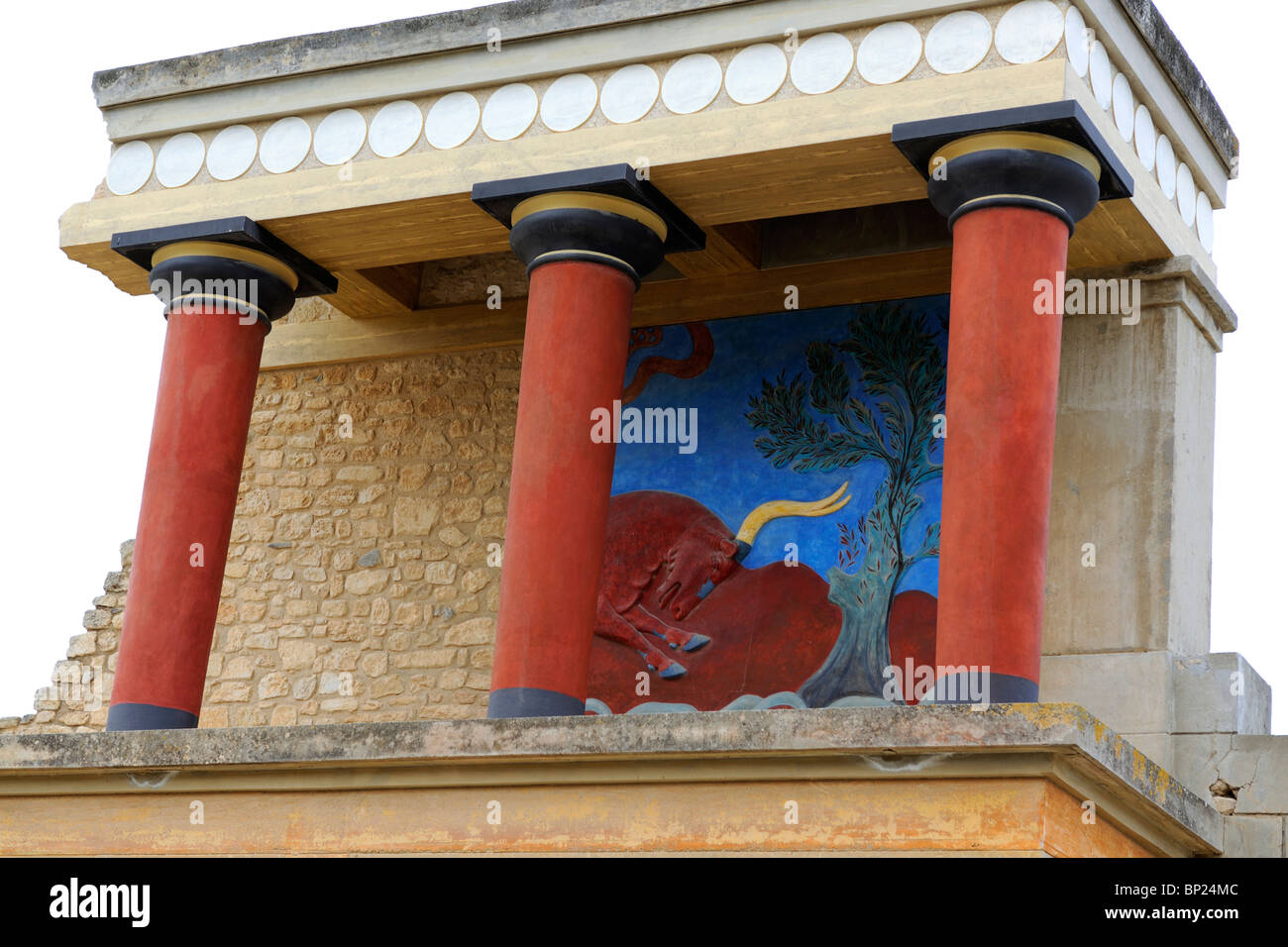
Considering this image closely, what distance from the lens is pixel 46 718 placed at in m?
11.4

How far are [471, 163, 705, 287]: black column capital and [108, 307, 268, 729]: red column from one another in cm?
168

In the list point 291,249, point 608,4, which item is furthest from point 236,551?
point 608,4

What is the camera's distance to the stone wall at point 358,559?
10734 mm

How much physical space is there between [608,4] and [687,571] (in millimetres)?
2987

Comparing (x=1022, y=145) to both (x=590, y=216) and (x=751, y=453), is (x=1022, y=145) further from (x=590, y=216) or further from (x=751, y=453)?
(x=751, y=453)

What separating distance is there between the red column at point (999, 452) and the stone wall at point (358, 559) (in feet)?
12.3

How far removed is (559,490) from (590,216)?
1.35 meters

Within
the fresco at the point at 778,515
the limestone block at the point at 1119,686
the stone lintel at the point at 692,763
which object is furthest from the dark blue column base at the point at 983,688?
the fresco at the point at 778,515

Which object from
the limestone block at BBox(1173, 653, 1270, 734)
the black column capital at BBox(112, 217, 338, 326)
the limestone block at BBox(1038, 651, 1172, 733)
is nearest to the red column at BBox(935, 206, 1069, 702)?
the limestone block at BBox(1038, 651, 1172, 733)

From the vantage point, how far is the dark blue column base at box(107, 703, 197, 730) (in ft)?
29.3

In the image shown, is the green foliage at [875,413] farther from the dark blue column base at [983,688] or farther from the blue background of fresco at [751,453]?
the dark blue column base at [983,688]

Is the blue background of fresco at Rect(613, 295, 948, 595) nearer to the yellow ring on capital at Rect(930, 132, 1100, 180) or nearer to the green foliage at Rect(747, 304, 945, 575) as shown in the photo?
the green foliage at Rect(747, 304, 945, 575)

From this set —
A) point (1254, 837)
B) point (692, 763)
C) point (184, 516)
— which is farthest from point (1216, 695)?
point (184, 516)

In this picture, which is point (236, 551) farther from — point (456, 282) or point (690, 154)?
point (690, 154)
